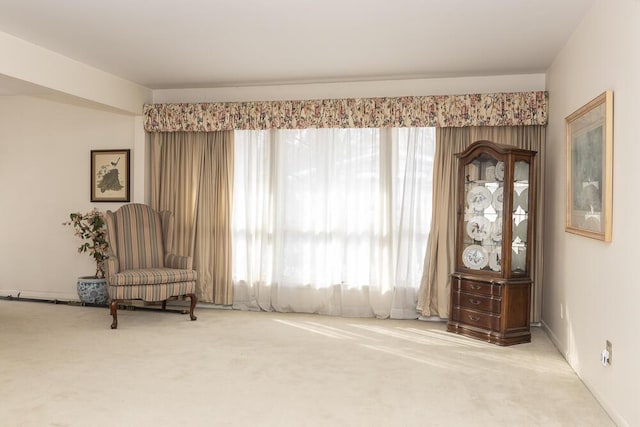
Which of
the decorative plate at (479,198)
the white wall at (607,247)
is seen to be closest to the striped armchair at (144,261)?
the decorative plate at (479,198)

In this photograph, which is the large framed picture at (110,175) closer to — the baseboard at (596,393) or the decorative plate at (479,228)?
the decorative plate at (479,228)

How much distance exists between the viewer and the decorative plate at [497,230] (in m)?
4.92

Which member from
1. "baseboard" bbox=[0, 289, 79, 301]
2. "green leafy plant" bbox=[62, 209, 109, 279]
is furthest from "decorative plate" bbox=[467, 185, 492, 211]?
"baseboard" bbox=[0, 289, 79, 301]

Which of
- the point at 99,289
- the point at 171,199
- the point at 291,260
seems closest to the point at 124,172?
the point at 171,199

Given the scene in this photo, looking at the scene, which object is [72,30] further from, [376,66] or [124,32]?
[376,66]

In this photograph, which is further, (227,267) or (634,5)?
(227,267)

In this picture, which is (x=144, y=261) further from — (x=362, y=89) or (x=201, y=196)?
(x=362, y=89)

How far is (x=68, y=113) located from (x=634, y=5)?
586 cm

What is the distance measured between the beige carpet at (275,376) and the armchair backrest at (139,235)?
2.02ft

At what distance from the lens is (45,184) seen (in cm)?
673

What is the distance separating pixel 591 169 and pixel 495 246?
5.06ft

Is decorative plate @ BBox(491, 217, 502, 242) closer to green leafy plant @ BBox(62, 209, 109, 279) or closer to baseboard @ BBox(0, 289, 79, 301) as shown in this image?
green leafy plant @ BBox(62, 209, 109, 279)

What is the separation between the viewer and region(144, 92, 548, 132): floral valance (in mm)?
5367

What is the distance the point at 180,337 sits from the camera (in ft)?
15.9
